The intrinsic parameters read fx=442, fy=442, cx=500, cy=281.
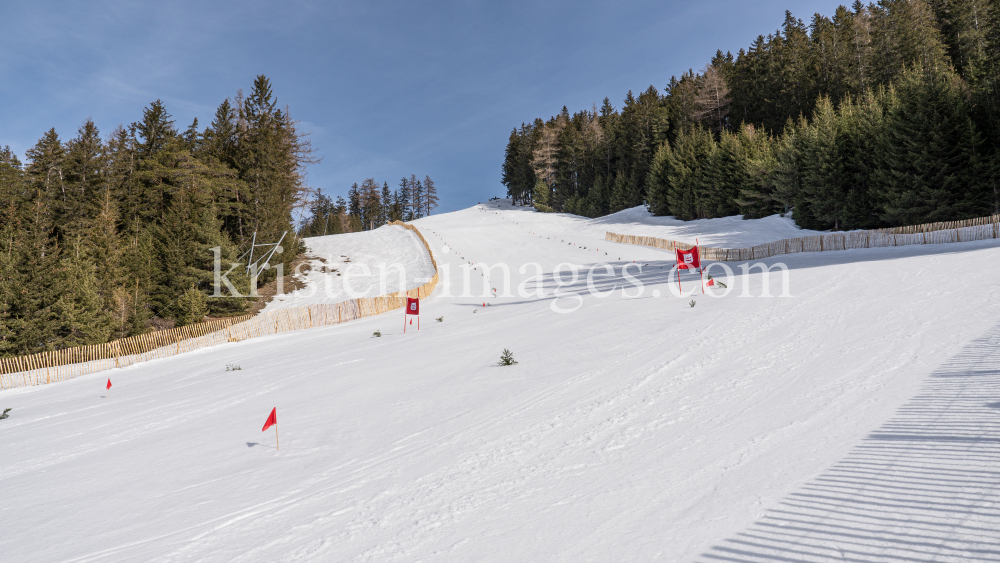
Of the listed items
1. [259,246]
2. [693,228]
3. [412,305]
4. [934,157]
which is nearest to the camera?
[412,305]

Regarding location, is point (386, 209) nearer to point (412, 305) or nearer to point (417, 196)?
point (417, 196)

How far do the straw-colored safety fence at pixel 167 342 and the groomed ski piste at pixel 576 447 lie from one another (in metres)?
4.26

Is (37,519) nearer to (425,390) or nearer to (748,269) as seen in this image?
(425,390)

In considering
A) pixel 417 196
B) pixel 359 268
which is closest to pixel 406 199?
pixel 417 196

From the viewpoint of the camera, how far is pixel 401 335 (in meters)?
17.9

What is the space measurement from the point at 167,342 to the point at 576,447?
872 inches

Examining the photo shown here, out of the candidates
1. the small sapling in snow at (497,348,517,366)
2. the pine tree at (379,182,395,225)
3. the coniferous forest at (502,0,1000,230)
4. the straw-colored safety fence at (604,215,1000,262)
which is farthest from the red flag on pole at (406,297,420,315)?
the pine tree at (379,182,395,225)

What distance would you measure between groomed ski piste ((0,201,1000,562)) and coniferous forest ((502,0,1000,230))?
24.5m

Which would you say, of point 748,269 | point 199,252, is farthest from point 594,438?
point 199,252

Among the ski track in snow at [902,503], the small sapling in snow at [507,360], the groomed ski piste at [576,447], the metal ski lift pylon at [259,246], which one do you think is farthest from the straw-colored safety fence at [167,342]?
the ski track in snow at [902,503]

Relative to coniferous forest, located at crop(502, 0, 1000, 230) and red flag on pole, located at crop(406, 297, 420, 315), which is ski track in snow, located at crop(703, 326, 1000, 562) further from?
coniferous forest, located at crop(502, 0, 1000, 230)

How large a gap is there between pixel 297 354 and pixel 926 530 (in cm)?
1664

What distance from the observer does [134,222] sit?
33344mm

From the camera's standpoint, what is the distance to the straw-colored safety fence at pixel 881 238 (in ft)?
65.5
